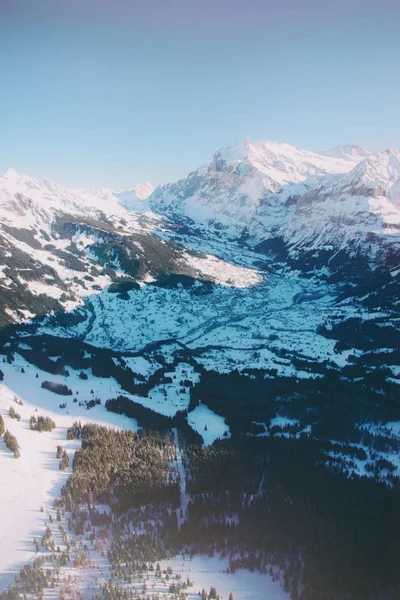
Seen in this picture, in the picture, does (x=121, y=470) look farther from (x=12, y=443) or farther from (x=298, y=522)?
(x=298, y=522)

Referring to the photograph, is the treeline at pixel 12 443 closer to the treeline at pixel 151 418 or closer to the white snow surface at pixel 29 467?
the white snow surface at pixel 29 467

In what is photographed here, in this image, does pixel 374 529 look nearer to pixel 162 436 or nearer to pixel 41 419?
pixel 162 436

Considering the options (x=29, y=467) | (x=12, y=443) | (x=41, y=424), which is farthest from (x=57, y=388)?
(x=29, y=467)

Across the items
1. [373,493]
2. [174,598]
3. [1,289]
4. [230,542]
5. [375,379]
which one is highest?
[1,289]

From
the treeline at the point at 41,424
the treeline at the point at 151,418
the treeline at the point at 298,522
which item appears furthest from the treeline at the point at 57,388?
the treeline at the point at 298,522

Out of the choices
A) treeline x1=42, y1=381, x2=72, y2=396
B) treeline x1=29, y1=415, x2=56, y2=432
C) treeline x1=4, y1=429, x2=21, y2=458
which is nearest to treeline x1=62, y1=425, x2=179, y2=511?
treeline x1=29, y1=415, x2=56, y2=432

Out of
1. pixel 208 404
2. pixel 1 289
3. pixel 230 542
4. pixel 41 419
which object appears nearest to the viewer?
pixel 230 542

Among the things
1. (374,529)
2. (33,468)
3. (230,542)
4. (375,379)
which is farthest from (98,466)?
(375,379)

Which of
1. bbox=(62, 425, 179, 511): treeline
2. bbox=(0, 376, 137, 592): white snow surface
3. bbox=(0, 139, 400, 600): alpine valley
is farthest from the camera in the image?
bbox=(62, 425, 179, 511): treeline

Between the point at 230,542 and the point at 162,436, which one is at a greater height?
the point at 162,436

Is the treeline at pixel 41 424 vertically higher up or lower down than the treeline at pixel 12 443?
higher up

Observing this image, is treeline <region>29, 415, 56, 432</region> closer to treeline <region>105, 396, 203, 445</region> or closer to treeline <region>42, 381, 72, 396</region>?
treeline <region>105, 396, 203, 445</region>
